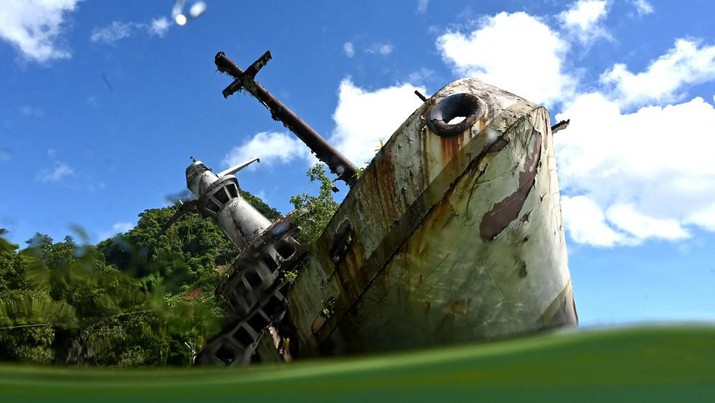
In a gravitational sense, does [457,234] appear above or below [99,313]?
above

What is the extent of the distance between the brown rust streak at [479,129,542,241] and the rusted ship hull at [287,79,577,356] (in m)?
0.01

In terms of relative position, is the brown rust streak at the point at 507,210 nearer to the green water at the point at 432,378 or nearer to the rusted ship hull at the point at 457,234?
the rusted ship hull at the point at 457,234

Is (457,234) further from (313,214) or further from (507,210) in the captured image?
(313,214)

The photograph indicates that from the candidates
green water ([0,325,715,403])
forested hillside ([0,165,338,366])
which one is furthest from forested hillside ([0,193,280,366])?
green water ([0,325,715,403])

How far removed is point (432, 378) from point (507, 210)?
2408 mm

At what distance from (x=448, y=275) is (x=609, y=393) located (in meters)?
2.60

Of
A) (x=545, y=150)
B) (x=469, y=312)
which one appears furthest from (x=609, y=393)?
(x=545, y=150)

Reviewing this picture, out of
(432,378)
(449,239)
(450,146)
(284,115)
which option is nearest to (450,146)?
(450,146)

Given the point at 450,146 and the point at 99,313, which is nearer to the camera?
the point at 450,146

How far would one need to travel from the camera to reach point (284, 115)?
1838 centimetres

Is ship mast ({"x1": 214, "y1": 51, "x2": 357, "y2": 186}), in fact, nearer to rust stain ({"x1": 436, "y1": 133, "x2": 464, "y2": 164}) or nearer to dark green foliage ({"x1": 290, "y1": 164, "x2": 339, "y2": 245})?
dark green foliage ({"x1": 290, "y1": 164, "x2": 339, "y2": 245})

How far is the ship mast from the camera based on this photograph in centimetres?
1753

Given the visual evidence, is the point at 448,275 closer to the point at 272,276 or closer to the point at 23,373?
the point at 23,373

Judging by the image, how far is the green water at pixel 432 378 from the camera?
24.8 feet
